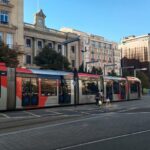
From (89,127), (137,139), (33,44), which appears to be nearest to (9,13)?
(33,44)

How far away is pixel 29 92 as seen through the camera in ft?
94.4

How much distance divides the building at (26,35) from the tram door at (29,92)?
64.3ft

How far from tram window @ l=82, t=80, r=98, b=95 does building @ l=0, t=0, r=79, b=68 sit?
14525 mm

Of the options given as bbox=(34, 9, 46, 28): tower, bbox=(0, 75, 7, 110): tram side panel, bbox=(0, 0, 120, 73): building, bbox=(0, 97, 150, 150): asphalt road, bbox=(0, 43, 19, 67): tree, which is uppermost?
bbox=(34, 9, 46, 28): tower

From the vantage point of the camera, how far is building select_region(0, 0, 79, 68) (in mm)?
62469

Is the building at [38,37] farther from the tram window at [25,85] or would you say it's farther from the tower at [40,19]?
the tram window at [25,85]

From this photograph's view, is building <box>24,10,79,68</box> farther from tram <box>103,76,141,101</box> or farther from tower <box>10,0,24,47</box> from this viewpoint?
tram <box>103,76,141,101</box>

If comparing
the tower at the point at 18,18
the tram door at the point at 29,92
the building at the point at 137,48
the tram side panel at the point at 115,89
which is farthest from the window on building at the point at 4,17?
the building at the point at 137,48

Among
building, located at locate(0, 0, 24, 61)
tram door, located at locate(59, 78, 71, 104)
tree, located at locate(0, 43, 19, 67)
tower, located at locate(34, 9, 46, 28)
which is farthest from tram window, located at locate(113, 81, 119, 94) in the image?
tower, located at locate(34, 9, 46, 28)

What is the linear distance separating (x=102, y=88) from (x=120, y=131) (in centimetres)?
2469

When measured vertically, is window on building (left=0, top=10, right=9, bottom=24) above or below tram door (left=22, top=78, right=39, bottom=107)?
above

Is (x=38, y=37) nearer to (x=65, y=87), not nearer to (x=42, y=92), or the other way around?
(x=65, y=87)

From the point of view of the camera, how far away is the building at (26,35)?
62469mm

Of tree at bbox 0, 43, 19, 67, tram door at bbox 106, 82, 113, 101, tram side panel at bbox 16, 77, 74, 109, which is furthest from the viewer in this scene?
tree at bbox 0, 43, 19, 67
